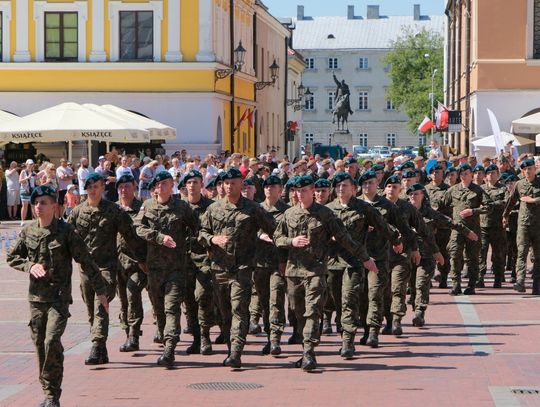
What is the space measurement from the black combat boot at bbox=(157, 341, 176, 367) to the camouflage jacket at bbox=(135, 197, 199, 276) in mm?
759

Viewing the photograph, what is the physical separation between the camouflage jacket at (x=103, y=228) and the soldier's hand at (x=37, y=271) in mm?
2371

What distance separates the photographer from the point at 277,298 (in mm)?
14055

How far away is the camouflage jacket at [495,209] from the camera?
20594 mm

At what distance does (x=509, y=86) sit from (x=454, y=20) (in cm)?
2102

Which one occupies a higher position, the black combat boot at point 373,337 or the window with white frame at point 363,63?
the window with white frame at point 363,63

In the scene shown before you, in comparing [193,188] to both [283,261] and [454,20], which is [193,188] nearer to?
[283,261]

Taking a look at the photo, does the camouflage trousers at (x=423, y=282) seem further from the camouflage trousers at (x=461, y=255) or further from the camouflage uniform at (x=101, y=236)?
the camouflage uniform at (x=101, y=236)

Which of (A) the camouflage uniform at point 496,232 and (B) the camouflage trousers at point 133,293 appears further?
(A) the camouflage uniform at point 496,232

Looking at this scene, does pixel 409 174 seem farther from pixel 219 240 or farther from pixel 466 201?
pixel 219 240

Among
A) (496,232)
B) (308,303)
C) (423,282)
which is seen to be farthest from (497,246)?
(308,303)

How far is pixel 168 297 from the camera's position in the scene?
44.1 feet

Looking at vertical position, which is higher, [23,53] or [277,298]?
[23,53]

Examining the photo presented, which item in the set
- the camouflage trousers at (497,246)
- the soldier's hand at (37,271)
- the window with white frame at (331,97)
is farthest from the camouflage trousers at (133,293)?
the window with white frame at (331,97)

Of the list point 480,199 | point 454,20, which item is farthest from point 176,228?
point 454,20
